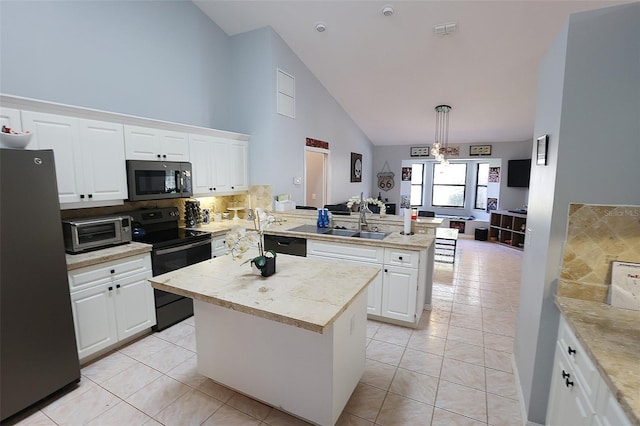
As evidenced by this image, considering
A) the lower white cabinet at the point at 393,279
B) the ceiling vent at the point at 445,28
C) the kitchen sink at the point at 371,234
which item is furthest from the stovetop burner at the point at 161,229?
the ceiling vent at the point at 445,28

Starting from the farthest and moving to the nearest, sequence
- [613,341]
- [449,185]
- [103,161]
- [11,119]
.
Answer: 1. [449,185]
2. [103,161]
3. [11,119]
4. [613,341]

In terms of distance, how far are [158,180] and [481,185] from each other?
8.15 metres

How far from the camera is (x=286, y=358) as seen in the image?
6.01 feet

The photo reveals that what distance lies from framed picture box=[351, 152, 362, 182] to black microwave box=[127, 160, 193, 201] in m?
4.50

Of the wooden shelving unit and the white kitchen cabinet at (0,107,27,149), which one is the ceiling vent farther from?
the wooden shelving unit

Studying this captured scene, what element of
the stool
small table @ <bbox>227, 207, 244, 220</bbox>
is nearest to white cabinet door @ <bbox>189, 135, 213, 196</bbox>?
small table @ <bbox>227, 207, 244, 220</bbox>

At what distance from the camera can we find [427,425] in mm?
1892

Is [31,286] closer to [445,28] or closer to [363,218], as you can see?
→ [363,218]

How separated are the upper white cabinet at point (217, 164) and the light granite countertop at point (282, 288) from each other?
181cm

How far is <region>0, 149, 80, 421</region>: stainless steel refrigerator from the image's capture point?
1834mm

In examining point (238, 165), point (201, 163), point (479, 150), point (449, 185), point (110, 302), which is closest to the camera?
point (110, 302)

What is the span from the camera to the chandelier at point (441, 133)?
5.66 meters

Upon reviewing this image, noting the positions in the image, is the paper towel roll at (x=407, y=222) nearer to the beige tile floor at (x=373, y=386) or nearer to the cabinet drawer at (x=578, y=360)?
the beige tile floor at (x=373, y=386)

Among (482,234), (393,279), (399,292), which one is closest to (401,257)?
(393,279)
